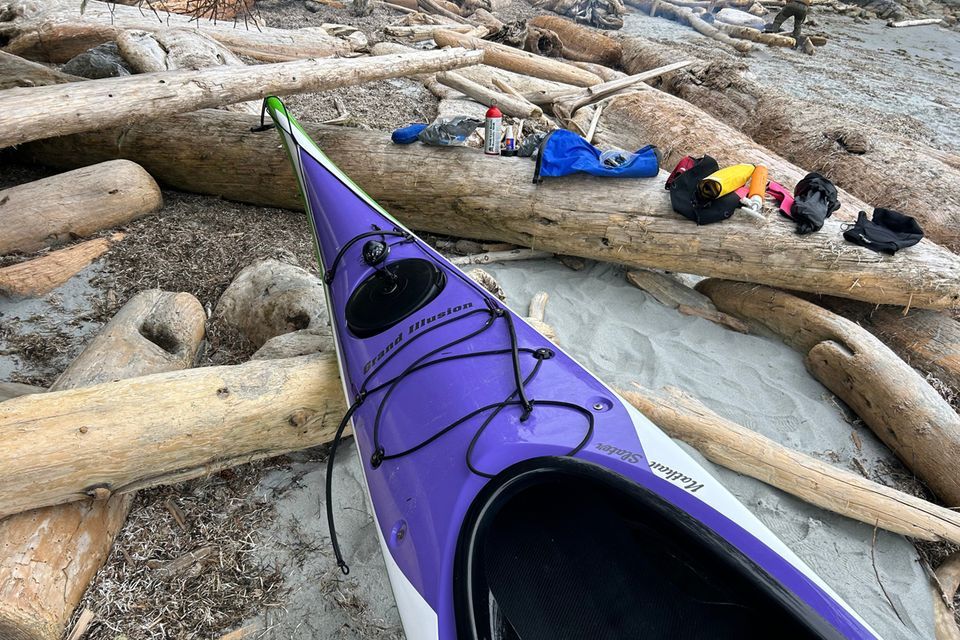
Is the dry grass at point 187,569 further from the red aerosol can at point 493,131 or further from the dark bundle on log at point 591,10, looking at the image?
the dark bundle on log at point 591,10

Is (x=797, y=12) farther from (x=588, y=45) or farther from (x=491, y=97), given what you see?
(x=491, y=97)

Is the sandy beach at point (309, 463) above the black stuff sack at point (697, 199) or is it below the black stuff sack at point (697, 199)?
below

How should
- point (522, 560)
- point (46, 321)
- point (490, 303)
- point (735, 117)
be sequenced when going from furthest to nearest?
point (735, 117), point (46, 321), point (490, 303), point (522, 560)

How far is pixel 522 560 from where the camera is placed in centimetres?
182

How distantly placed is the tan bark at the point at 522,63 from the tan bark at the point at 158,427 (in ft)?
24.2

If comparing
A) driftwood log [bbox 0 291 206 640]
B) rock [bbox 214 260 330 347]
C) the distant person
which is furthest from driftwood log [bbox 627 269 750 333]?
the distant person

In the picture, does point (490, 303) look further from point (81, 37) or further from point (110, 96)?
point (81, 37)

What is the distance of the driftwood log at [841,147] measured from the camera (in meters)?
4.36

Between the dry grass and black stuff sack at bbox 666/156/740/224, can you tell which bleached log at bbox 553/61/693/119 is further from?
the dry grass

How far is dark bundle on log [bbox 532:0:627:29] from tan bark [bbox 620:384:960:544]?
43.0 ft

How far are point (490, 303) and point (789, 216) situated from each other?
2195mm

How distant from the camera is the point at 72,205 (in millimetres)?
3559

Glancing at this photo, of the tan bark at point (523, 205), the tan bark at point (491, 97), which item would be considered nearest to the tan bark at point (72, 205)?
the tan bark at point (523, 205)

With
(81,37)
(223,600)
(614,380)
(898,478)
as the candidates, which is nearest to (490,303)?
(614,380)
